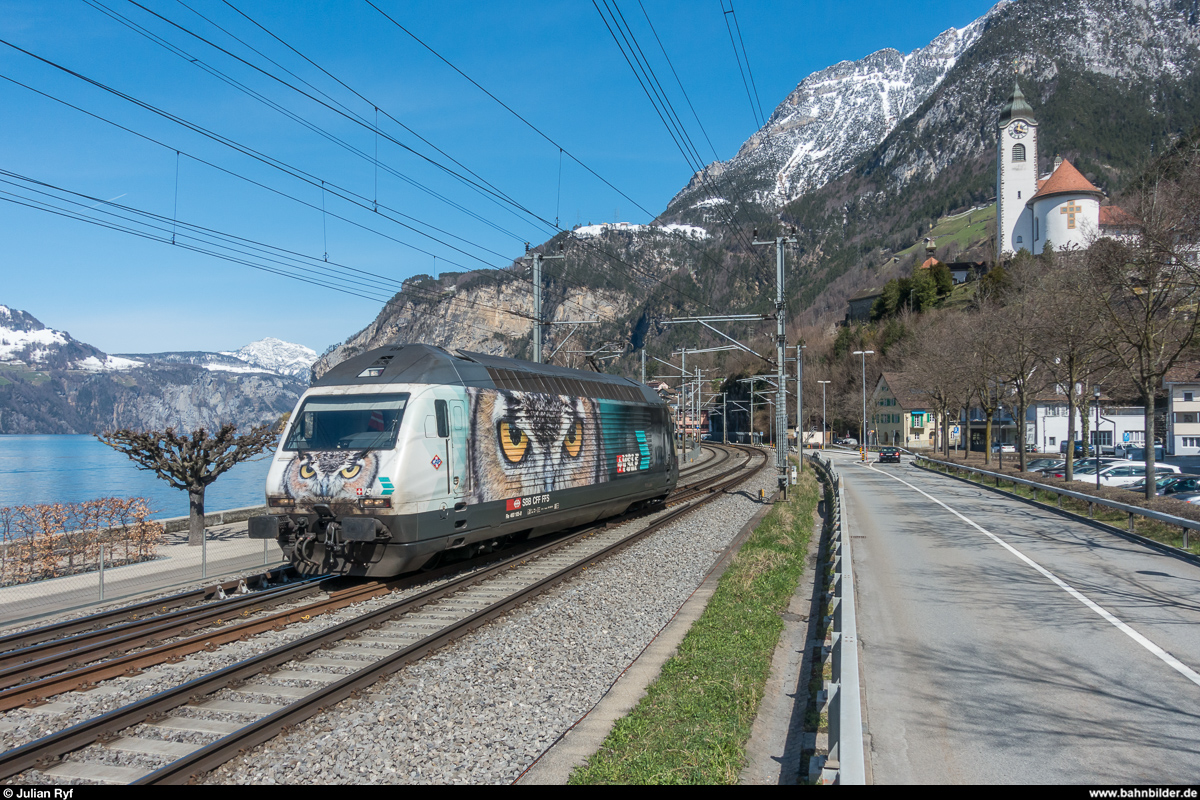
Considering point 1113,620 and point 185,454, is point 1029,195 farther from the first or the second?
point 185,454

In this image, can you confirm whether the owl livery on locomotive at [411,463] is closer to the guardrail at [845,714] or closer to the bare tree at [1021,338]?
the guardrail at [845,714]

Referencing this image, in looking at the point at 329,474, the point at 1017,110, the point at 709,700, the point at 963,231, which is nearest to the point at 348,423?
the point at 329,474

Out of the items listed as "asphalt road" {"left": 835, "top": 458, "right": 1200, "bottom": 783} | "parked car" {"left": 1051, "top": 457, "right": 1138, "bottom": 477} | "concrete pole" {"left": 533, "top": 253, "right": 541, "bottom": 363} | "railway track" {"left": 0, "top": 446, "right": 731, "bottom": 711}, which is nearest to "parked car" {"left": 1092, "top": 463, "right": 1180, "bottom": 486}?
"parked car" {"left": 1051, "top": 457, "right": 1138, "bottom": 477}

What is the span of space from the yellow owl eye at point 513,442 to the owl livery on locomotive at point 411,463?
0.09ft

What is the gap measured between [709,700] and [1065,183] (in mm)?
121187

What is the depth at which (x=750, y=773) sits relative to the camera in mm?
5895

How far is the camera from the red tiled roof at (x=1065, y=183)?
339 ft

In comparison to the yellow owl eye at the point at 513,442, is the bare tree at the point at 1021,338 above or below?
above

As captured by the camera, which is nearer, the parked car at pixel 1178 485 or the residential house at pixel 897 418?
the parked car at pixel 1178 485

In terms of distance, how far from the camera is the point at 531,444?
14.9 metres

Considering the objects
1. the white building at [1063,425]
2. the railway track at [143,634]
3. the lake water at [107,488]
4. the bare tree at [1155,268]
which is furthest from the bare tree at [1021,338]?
the lake water at [107,488]

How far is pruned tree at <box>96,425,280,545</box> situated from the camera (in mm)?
17891

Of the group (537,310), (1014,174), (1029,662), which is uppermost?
(1014,174)

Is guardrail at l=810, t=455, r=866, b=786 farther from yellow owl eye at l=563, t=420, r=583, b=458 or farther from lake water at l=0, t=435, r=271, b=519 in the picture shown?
lake water at l=0, t=435, r=271, b=519
